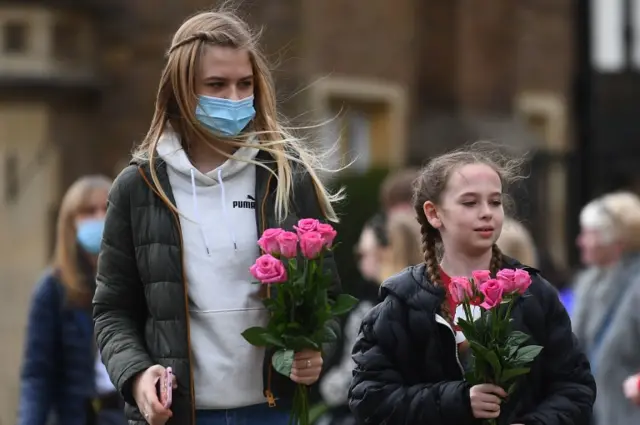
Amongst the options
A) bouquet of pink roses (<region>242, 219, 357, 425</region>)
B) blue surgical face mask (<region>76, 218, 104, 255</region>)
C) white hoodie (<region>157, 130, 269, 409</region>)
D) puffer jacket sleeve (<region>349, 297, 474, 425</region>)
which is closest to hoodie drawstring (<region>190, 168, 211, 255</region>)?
white hoodie (<region>157, 130, 269, 409</region>)

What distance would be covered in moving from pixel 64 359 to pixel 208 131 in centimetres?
253

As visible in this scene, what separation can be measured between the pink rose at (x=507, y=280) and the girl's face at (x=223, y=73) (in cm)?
88

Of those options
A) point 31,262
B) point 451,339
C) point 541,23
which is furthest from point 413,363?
point 541,23

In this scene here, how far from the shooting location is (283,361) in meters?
4.33

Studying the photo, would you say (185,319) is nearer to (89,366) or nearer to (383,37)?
(89,366)

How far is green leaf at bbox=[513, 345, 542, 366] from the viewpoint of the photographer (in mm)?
4215

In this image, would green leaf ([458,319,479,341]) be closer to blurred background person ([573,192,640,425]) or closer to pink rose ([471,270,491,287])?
pink rose ([471,270,491,287])

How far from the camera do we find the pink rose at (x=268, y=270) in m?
4.28

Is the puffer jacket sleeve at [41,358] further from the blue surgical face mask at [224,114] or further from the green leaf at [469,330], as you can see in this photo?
the green leaf at [469,330]

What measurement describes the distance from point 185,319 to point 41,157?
29.7 feet

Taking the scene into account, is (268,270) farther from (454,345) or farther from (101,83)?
(101,83)

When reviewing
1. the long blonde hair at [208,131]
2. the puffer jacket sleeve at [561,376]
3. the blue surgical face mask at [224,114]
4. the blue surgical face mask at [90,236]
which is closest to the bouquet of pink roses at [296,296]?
the long blonde hair at [208,131]

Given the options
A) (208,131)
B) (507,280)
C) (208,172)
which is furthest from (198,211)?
(507,280)

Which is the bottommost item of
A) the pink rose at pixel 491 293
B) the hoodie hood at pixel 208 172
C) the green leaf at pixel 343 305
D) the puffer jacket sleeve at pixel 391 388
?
the puffer jacket sleeve at pixel 391 388
